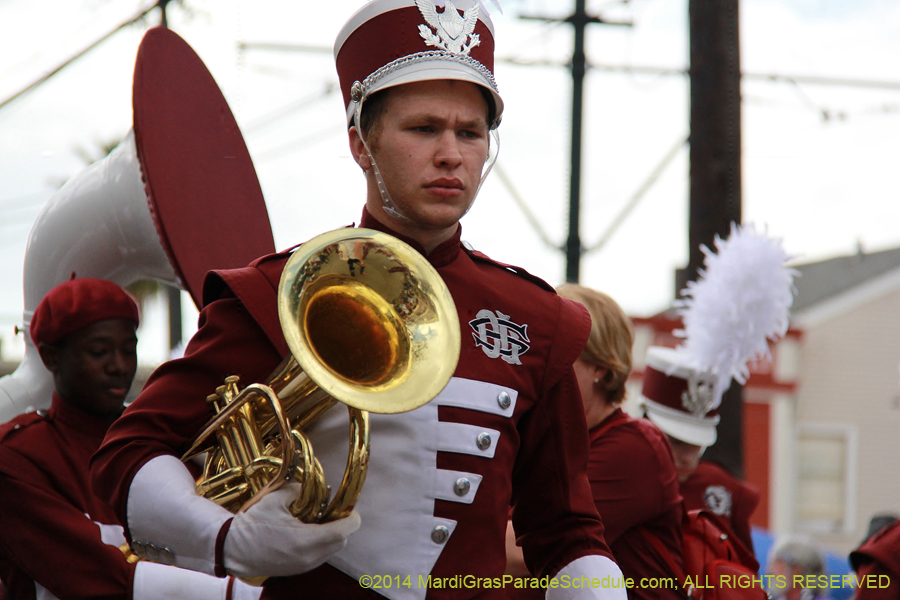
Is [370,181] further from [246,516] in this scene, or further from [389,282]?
[246,516]

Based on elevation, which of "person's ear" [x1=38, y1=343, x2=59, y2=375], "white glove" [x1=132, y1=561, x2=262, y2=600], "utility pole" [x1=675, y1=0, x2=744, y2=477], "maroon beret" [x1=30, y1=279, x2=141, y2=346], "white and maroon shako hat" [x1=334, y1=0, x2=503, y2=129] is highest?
"utility pole" [x1=675, y1=0, x2=744, y2=477]

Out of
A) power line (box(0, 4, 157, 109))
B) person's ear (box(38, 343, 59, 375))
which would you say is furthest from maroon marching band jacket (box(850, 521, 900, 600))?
power line (box(0, 4, 157, 109))

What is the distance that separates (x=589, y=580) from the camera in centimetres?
209

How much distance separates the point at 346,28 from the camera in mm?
2135

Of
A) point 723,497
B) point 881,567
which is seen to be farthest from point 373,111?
point 723,497

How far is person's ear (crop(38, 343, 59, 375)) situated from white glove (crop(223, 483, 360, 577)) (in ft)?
5.97

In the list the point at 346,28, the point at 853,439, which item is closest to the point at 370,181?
the point at 346,28

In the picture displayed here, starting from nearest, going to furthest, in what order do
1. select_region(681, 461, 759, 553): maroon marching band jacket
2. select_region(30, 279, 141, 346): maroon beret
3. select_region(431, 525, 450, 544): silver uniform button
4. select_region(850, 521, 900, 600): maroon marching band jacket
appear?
1. select_region(431, 525, 450, 544): silver uniform button
2. select_region(30, 279, 141, 346): maroon beret
3. select_region(850, 521, 900, 600): maroon marching band jacket
4. select_region(681, 461, 759, 553): maroon marching band jacket

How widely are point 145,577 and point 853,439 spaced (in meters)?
19.5

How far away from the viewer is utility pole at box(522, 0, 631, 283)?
8.32 m

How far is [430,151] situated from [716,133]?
5.11 meters

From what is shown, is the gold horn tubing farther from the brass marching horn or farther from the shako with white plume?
the shako with white plume

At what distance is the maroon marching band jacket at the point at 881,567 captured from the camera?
131 inches

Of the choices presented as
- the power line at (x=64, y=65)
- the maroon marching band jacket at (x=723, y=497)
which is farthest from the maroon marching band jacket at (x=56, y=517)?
the power line at (x=64, y=65)
